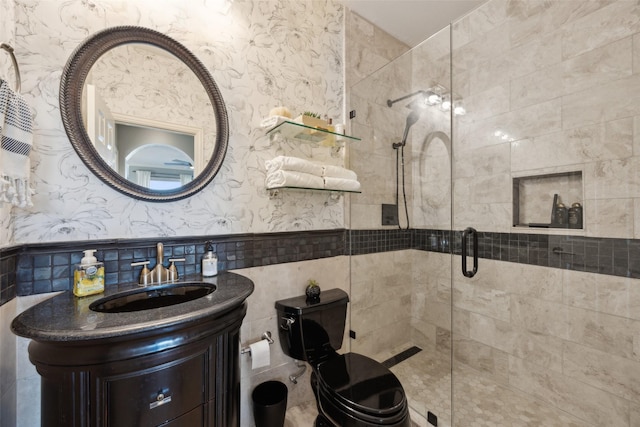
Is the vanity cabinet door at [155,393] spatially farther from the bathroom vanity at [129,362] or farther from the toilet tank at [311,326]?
the toilet tank at [311,326]

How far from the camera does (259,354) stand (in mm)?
1354

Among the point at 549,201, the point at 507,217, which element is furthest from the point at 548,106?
the point at 507,217

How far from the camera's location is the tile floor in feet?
5.14

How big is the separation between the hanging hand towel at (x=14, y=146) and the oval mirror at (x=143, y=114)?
0.24 meters

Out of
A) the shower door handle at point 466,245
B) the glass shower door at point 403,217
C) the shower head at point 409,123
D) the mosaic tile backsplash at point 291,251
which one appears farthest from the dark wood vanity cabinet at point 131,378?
the shower head at point 409,123

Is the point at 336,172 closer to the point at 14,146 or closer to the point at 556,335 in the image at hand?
the point at 14,146

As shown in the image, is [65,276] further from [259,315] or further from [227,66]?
[227,66]

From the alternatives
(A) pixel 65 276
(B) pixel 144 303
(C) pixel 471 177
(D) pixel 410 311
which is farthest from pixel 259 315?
(C) pixel 471 177

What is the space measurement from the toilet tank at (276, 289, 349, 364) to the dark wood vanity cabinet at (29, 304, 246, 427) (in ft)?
2.02

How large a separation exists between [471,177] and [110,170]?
2.26 m

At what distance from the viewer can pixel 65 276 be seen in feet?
3.33

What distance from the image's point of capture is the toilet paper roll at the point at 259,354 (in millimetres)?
1346

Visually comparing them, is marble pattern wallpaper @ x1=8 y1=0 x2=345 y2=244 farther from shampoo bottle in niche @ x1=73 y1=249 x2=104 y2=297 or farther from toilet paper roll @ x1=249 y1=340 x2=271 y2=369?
toilet paper roll @ x1=249 y1=340 x2=271 y2=369

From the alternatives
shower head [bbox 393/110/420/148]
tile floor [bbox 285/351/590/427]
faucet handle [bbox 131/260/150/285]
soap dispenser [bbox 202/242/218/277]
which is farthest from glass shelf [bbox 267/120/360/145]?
tile floor [bbox 285/351/590/427]
